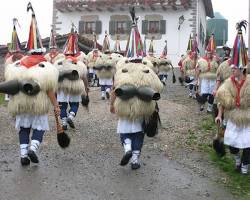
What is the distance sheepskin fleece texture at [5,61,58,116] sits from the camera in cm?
766

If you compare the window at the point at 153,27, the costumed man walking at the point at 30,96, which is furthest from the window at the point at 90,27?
the costumed man walking at the point at 30,96

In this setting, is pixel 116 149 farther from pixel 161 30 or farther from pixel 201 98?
pixel 161 30

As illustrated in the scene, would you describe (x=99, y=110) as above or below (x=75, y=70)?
below

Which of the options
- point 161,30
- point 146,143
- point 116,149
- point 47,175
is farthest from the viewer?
point 161,30

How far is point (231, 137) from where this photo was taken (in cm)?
784

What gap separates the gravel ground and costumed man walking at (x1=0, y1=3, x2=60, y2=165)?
0.41m

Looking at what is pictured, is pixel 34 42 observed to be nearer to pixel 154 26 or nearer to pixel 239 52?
pixel 239 52

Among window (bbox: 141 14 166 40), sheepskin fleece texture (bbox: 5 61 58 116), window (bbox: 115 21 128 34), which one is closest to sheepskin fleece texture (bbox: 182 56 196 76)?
sheepskin fleece texture (bbox: 5 61 58 116)

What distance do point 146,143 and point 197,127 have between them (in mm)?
2248

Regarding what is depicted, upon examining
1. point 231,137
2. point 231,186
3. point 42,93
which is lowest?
point 231,186

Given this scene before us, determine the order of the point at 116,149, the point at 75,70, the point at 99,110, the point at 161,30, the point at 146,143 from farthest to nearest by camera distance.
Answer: the point at 161,30 → the point at 99,110 → the point at 75,70 → the point at 146,143 → the point at 116,149

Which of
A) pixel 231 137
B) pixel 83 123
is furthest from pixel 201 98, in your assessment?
pixel 231 137

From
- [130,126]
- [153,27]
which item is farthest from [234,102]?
[153,27]

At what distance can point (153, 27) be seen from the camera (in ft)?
131
